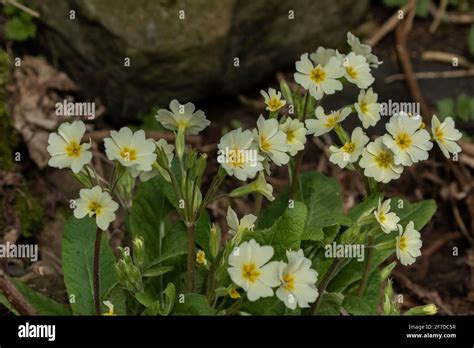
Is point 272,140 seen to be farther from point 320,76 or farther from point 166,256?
point 166,256

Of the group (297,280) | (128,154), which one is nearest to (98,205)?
(128,154)

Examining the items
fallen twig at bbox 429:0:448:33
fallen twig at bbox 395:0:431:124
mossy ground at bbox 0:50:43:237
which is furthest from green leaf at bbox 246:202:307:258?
fallen twig at bbox 429:0:448:33

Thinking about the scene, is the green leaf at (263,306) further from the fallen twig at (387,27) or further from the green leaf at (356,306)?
the fallen twig at (387,27)

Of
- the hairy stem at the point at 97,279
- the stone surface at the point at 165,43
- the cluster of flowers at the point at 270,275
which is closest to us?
the cluster of flowers at the point at 270,275

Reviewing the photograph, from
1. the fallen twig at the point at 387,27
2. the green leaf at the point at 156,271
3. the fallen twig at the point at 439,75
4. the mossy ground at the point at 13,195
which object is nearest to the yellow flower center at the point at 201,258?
the green leaf at the point at 156,271

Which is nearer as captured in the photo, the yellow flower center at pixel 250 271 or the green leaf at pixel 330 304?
the yellow flower center at pixel 250 271

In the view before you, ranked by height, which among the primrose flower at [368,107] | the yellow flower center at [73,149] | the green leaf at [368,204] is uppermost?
the primrose flower at [368,107]

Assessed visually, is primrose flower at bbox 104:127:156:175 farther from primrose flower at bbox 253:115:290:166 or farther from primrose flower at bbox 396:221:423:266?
primrose flower at bbox 396:221:423:266
